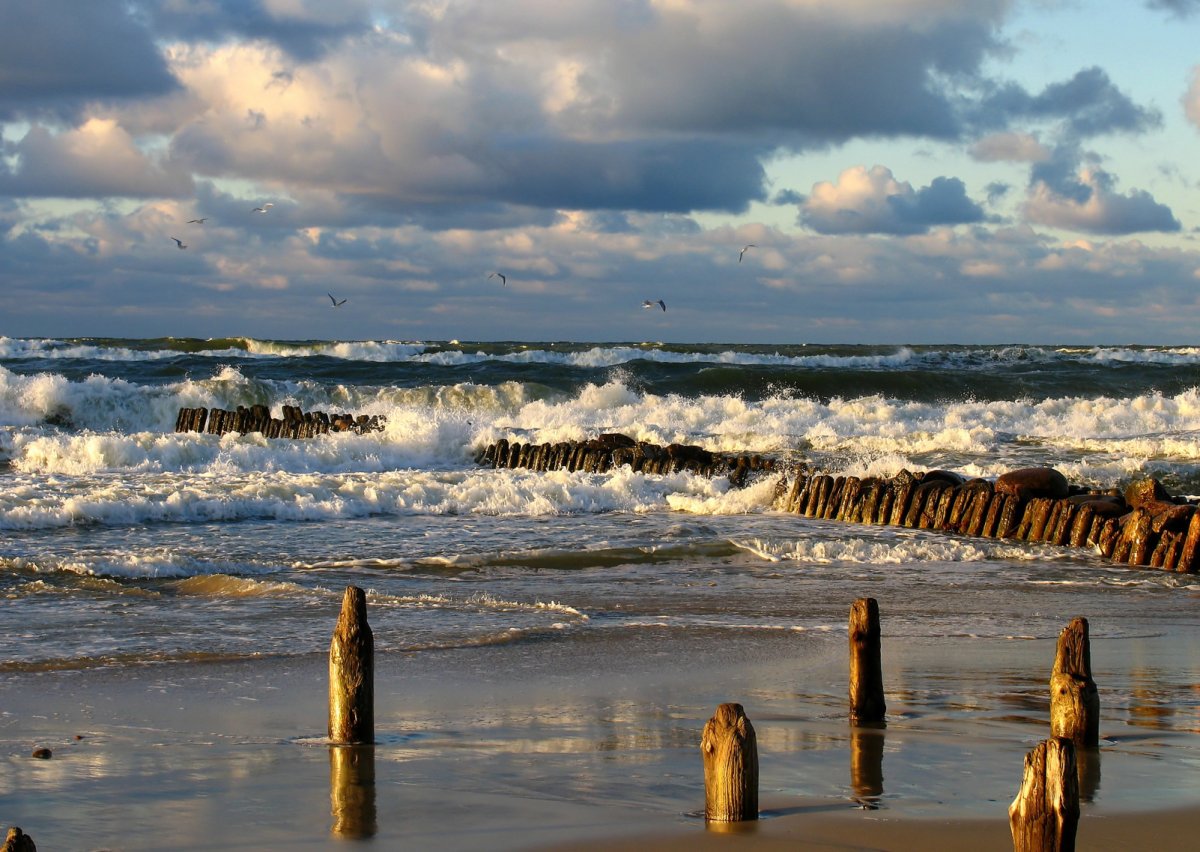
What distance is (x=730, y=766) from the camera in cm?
564

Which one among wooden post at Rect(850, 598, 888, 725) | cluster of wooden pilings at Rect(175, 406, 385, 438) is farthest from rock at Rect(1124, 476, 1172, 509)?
cluster of wooden pilings at Rect(175, 406, 385, 438)

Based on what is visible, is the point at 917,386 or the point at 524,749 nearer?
the point at 524,749

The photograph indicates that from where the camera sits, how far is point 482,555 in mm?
15555

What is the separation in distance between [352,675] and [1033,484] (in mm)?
12859

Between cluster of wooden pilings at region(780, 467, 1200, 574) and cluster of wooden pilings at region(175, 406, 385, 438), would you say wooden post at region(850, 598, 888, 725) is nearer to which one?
cluster of wooden pilings at region(780, 467, 1200, 574)

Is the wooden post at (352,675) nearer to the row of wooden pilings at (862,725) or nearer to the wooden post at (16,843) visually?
the row of wooden pilings at (862,725)

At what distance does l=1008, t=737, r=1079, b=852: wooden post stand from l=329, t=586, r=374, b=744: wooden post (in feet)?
10.9

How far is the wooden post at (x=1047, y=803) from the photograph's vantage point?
447 cm

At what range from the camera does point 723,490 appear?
21016 millimetres

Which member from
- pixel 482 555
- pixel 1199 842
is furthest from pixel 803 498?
pixel 1199 842

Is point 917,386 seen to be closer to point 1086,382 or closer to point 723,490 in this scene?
point 1086,382

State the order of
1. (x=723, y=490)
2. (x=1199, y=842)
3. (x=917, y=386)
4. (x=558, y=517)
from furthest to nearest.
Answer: (x=917, y=386)
(x=723, y=490)
(x=558, y=517)
(x=1199, y=842)

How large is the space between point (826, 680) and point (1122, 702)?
1.89 metres

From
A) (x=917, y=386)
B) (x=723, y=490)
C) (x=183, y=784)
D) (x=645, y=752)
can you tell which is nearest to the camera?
(x=183, y=784)
